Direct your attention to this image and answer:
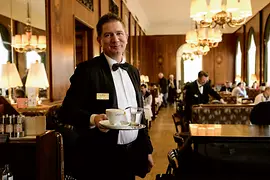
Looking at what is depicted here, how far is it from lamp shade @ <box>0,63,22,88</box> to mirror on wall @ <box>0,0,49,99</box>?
16cm

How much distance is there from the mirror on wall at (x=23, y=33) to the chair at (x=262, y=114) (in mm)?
2551

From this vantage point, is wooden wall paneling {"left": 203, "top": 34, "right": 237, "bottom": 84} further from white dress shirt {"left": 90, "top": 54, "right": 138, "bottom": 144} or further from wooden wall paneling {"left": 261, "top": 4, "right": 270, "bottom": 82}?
white dress shirt {"left": 90, "top": 54, "right": 138, "bottom": 144}

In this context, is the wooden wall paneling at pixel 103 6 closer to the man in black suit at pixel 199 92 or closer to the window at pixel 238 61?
the man in black suit at pixel 199 92

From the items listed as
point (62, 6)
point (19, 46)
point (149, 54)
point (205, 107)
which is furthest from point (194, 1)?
point (149, 54)

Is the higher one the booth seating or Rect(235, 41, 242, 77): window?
Rect(235, 41, 242, 77): window

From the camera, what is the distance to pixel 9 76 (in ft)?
11.0

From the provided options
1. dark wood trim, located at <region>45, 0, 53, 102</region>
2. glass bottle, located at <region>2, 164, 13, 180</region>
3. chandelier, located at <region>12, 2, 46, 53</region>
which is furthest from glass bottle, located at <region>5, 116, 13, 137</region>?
dark wood trim, located at <region>45, 0, 53, 102</region>

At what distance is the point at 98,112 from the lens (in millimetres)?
1555

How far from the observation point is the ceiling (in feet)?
43.9

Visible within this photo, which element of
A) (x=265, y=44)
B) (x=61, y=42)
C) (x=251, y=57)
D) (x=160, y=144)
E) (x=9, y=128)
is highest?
(x=265, y=44)

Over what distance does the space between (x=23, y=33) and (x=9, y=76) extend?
682 mm

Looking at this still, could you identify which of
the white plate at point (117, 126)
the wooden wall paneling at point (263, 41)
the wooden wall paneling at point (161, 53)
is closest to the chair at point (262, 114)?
the white plate at point (117, 126)

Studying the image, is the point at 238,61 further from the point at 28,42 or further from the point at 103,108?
the point at 103,108

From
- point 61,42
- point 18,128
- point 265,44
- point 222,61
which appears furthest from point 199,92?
point 222,61
